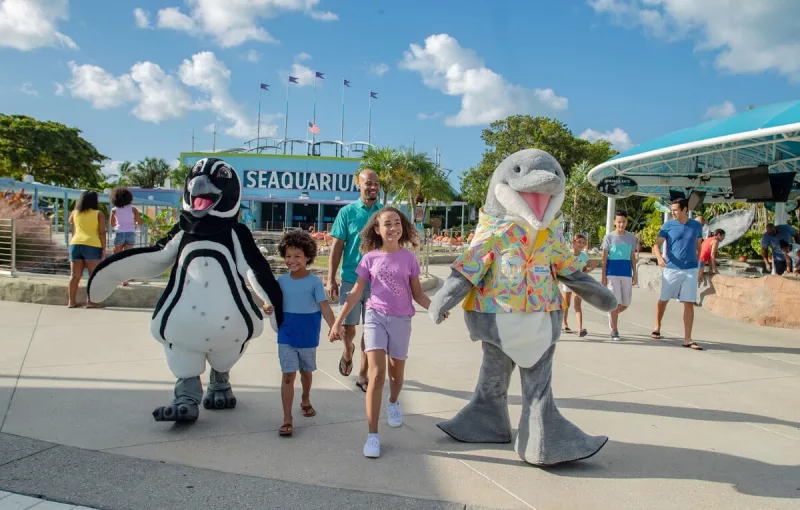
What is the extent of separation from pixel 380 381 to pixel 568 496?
1.18 metres

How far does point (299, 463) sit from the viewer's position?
3402 millimetres

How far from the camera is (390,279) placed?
12.6 ft

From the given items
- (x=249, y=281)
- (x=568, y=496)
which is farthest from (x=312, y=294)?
(x=568, y=496)

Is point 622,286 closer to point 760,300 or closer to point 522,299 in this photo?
point 760,300

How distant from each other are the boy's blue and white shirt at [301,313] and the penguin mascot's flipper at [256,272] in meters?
0.05

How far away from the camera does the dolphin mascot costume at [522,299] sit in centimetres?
342

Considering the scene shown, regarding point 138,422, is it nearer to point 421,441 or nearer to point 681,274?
point 421,441

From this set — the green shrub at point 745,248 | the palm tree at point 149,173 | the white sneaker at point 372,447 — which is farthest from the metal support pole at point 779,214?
the palm tree at point 149,173

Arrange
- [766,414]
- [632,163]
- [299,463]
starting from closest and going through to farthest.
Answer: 1. [299,463]
2. [766,414]
3. [632,163]

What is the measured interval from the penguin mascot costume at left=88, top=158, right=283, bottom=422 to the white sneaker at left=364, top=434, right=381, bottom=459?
3.12ft

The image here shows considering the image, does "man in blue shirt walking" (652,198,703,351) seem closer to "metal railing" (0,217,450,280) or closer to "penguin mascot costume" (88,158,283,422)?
"metal railing" (0,217,450,280)

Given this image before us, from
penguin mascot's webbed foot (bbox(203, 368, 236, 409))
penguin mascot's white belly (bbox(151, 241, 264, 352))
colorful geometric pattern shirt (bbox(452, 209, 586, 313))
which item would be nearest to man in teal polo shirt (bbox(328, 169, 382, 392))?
penguin mascot's webbed foot (bbox(203, 368, 236, 409))

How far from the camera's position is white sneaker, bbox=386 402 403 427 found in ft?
13.4

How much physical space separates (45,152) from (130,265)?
36.2 meters
